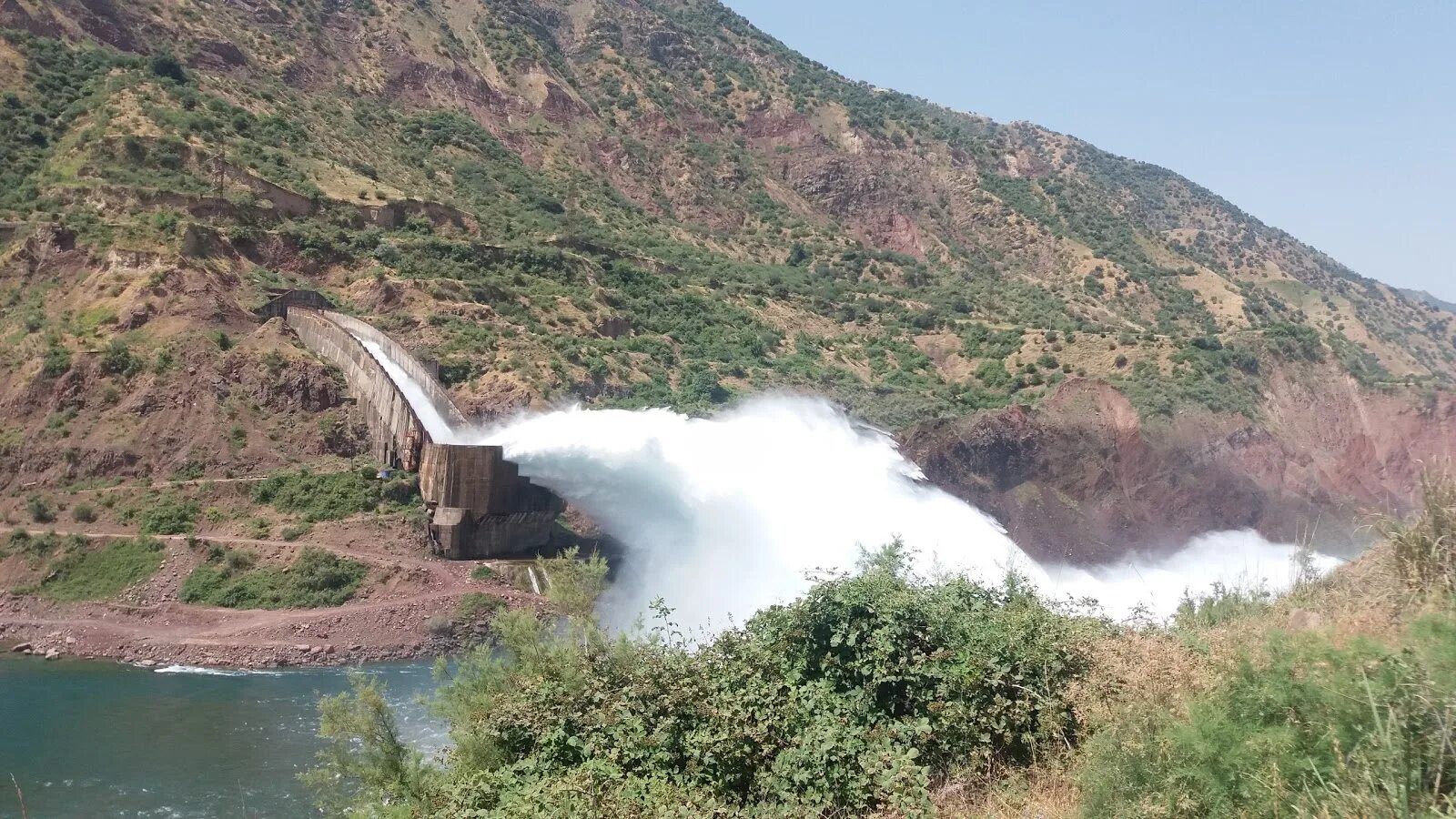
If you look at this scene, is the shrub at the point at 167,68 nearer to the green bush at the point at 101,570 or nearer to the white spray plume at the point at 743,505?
the green bush at the point at 101,570

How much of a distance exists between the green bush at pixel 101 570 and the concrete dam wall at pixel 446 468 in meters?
8.21

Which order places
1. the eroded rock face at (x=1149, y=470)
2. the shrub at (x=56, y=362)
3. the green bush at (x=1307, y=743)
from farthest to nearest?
the eroded rock face at (x=1149, y=470) → the shrub at (x=56, y=362) → the green bush at (x=1307, y=743)

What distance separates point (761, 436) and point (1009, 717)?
24060mm

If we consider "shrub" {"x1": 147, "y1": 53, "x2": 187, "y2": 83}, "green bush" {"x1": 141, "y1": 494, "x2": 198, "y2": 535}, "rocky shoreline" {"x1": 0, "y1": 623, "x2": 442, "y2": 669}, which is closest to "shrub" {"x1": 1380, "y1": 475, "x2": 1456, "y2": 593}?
"rocky shoreline" {"x1": 0, "y1": 623, "x2": 442, "y2": 669}

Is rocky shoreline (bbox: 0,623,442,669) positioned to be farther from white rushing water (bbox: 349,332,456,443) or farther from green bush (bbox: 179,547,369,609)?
white rushing water (bbox: 349,332,456,443)

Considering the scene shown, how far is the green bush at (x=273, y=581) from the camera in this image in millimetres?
32906

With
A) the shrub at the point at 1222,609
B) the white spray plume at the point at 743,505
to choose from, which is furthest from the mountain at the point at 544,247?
the shrub at the point at 1222,609

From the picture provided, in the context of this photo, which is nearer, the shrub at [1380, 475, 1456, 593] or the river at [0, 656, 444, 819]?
the shrub at [1380, 475, 1456, 593]

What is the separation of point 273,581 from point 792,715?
1108 inches

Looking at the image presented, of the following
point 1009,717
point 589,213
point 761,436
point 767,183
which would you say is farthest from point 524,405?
point 767,183

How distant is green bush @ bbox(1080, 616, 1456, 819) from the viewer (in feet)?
18.4

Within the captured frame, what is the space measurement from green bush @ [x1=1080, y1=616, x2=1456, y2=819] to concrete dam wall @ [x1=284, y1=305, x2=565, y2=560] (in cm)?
2823

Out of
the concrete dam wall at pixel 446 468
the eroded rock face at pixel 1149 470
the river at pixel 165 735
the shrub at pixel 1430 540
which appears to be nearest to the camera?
the shrub at pixel 1430 540

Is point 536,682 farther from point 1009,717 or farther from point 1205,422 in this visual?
point 1205,422
